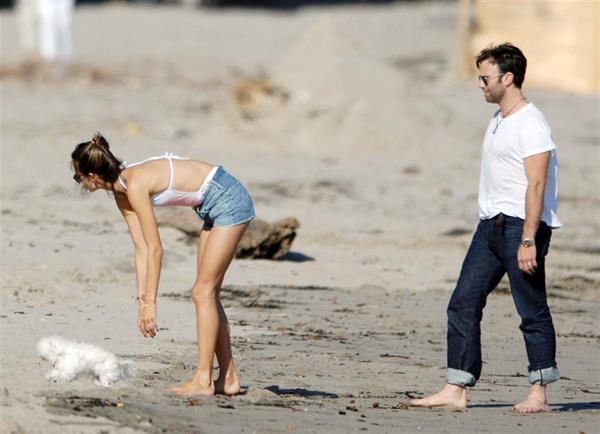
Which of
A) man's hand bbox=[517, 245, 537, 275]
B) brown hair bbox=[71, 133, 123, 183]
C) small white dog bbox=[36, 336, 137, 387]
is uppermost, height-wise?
brown hair bbox=[71, 133, 123, 183]

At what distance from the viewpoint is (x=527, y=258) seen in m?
6.32

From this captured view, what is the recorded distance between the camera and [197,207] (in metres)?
6.64

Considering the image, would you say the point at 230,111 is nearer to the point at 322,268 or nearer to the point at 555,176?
the point at 322,268

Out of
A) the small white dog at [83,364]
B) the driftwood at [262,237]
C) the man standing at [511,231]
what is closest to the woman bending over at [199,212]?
the small white dog at [83,364]

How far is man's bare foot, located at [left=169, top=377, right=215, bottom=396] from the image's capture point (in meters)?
6.50

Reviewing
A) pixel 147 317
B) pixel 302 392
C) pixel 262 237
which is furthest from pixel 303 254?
pixel 147 317

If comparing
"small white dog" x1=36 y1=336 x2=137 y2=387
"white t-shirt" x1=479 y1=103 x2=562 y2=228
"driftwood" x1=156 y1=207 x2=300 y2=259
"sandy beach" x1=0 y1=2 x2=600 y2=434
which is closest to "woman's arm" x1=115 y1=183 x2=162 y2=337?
"small white dog" x1=36 y1=336 x2=137 y2=387

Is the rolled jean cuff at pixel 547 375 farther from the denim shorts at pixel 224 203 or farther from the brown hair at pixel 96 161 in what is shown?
the brown hair at pixel 96 161

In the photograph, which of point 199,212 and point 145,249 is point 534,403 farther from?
point 145,249

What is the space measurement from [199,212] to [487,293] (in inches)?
57.0

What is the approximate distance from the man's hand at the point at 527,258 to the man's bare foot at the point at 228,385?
1.50m

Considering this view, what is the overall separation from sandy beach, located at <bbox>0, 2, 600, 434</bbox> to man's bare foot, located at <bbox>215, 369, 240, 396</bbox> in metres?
0.07

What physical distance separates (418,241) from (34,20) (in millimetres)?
15917

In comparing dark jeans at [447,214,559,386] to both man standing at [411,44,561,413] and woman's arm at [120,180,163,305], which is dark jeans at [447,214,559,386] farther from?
woman's arm at [120,180,163,305]
